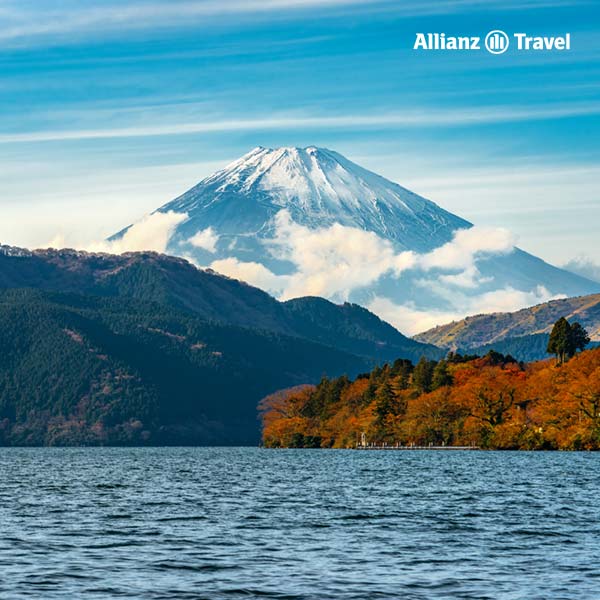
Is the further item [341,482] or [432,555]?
[341,482]

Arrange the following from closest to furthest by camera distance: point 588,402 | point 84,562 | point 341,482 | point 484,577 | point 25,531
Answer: point 484,577 → point 84,562 → point 25,531 → point 341,482 → point 588,402

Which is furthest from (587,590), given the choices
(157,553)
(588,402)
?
(588,402)

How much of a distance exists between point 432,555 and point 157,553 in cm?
1228

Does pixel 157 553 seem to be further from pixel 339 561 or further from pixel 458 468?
pixel 458 468

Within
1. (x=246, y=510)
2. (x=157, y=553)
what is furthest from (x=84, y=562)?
(x=246, y=510)

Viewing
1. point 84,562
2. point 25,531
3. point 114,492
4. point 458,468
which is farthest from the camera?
point 458,468

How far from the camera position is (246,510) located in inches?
3155

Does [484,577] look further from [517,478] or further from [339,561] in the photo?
[517,478]

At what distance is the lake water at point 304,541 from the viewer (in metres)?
46.6

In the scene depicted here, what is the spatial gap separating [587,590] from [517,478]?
2869 inches

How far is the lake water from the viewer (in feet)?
153

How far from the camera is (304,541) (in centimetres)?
6081

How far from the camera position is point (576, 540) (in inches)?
2400

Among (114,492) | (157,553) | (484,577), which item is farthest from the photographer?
(114,492)
